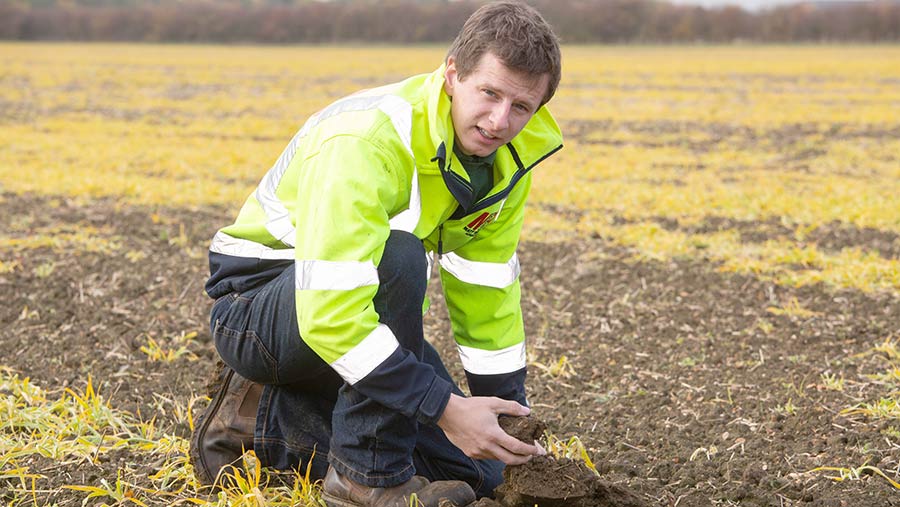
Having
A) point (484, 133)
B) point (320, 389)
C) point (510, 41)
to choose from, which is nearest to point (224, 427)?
point (320, 389)

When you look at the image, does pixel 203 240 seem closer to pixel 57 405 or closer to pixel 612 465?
pixel 57 405

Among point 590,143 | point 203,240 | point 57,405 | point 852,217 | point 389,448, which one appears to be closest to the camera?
point 389,448

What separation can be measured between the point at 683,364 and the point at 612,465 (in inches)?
55.0

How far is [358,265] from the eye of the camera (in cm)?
247

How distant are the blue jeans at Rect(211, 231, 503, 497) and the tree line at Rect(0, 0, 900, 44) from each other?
Result: 57216mm

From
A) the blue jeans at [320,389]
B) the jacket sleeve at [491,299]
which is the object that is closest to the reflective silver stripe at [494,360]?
the jacket sleeve at [491,299]

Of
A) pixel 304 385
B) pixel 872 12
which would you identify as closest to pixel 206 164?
pixel 304 385

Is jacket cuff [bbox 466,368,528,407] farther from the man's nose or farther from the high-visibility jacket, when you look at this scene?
the man's nose

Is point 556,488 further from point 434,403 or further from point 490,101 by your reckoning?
point 490,101

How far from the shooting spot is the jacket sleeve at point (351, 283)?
2475 millimetres

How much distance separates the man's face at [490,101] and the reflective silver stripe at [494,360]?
76 cm

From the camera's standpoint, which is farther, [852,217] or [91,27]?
[91,27]

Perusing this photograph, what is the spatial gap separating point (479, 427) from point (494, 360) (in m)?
0.65

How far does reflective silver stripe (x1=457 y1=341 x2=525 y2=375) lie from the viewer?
3.22 m
